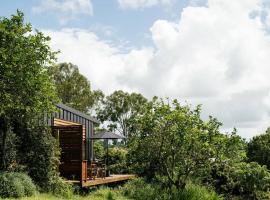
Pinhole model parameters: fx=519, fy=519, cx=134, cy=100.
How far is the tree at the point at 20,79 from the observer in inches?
608

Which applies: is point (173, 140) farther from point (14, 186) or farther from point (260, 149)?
point (260, 149)

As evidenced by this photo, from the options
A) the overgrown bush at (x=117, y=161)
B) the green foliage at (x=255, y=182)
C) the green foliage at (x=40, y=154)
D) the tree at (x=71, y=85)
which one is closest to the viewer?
the green foliage at (x=40, y=154)

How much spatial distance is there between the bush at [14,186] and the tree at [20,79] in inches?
73.7

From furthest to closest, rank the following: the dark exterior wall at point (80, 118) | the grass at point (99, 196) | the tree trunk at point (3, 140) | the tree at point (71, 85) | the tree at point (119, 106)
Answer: the tree at point (119, 106) → the tree at point (71, 85) → the dark exterior wall at point (80, 118) → the tree trunk at point (3, 140) → the grass at point (99, 196)

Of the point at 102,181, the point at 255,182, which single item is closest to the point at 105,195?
the point at 102,181

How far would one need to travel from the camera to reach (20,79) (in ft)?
50.9

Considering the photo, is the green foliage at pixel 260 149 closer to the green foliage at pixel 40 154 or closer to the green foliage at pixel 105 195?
the green foliage at pixel 105 195

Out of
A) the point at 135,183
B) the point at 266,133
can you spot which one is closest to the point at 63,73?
the point at 266,133

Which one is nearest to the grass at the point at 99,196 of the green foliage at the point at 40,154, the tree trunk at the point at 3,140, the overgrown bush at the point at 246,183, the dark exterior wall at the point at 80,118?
the green foliage at the point at 40,154

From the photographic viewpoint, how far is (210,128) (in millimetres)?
17141

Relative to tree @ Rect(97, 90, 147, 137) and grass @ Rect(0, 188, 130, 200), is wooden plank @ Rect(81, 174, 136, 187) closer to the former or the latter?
grass @ Rect(0, 188, 130, 200)

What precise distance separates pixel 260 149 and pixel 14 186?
19.6 m

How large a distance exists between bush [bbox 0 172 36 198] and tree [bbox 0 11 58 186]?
187 cm

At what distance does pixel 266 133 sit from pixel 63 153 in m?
17.5
